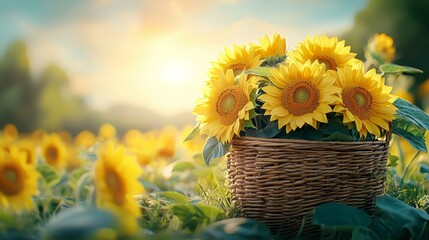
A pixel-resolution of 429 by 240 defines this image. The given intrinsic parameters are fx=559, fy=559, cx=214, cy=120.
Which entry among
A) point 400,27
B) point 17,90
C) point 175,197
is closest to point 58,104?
point 17,90

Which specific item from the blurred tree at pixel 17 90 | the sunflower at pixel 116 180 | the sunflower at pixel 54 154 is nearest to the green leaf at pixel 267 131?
the sunflower at pixel 116 180

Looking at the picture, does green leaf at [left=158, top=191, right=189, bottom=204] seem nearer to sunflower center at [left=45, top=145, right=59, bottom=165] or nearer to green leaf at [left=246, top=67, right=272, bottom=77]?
green leaf at [left=246, top=67, right=272, bottom=77]

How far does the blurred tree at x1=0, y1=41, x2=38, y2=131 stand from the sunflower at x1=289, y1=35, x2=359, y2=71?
21.1ft

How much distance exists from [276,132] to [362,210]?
0.33 m

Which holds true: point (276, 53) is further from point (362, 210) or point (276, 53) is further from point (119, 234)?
→ point (119, 234)

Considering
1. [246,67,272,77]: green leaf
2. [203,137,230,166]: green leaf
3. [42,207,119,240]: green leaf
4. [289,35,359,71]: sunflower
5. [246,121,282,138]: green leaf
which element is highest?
[289,35,359,71]: sunflower

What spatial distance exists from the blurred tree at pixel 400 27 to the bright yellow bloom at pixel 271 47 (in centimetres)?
599

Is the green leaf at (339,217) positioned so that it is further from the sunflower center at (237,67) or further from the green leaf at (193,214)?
the sunflower center at (237,67)

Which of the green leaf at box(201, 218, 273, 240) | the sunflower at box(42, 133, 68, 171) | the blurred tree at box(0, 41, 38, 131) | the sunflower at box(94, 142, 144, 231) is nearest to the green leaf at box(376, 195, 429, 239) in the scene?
the green leaf at box(201, 218, 273, 240)

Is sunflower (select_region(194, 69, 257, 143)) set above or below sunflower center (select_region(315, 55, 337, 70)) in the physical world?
below

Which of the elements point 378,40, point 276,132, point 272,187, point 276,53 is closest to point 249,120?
point 276,132

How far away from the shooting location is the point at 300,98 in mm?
1509

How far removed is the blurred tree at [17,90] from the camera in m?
7.54

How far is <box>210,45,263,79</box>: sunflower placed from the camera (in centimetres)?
171
